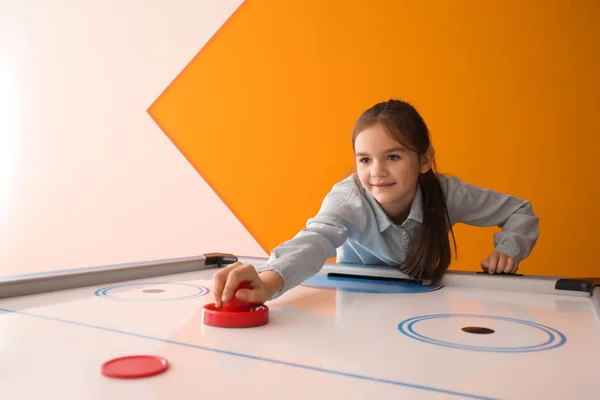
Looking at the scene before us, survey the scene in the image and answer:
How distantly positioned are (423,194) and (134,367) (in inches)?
36.3

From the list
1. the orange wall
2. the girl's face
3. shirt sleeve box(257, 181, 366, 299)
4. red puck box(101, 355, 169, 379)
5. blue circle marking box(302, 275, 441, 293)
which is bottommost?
blue circle marking box(302, 275, 441, 293)

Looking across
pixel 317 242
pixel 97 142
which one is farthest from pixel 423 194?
pixel 97 142

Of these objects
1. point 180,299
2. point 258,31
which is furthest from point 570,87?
point 180,299

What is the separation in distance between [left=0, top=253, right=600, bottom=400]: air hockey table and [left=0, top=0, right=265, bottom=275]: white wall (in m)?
1.36

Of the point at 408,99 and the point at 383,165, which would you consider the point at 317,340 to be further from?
the point at 408,99

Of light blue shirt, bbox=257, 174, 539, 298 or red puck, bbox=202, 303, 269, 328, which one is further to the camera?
light blue shirt, bbox=257, 174, 539, 298

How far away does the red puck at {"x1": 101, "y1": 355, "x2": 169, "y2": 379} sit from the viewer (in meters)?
0.45

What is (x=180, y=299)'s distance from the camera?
2.69ft

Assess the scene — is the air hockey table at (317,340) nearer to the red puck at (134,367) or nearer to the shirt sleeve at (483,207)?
the red puck at (134,367)

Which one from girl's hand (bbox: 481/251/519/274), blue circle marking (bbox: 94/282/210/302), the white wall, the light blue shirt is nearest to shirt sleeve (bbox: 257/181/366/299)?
the light blue shirt

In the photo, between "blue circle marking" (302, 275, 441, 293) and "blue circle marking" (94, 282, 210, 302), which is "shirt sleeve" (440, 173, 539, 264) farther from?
"blue circle marking" (94, 282, 210, 302)

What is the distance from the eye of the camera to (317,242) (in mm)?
958

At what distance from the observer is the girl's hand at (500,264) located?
105 centimetres

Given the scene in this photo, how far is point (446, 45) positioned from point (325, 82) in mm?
459
